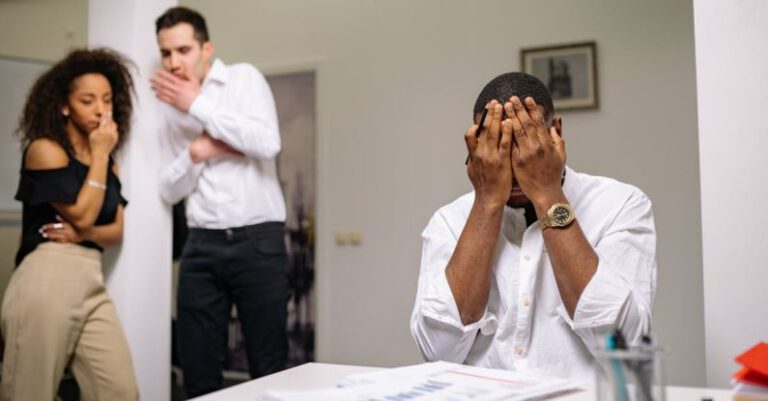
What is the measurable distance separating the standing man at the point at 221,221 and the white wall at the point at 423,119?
5.43 feet

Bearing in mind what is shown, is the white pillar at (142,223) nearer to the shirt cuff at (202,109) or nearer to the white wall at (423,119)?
the shirt cuff at (202,109)

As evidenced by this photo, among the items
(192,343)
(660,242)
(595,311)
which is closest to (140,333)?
(192,343)

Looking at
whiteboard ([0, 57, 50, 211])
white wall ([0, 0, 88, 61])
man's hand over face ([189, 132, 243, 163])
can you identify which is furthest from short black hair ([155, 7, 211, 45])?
white wall ([0, 0, 88, 61])

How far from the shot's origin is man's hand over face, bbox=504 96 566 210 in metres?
1.50

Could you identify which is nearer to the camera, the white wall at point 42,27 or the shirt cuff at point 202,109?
the shirt cuff at point 202,109

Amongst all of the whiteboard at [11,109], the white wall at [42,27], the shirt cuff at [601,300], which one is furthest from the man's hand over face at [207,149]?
the white wall at [42,27]

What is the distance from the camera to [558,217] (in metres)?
1.46

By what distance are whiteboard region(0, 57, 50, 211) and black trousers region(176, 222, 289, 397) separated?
256 cm

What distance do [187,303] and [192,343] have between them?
0.15 meters

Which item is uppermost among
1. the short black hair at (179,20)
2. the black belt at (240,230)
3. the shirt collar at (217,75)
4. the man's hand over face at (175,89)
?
the short black hair at (179,20)

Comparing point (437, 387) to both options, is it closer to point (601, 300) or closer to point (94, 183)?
point (601, 300)

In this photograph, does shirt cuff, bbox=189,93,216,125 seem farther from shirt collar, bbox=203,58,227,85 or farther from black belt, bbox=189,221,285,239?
black belt, bbox=189,221,285,239

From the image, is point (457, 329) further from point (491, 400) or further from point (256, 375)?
point (256, 375)

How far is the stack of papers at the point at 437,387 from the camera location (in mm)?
993
